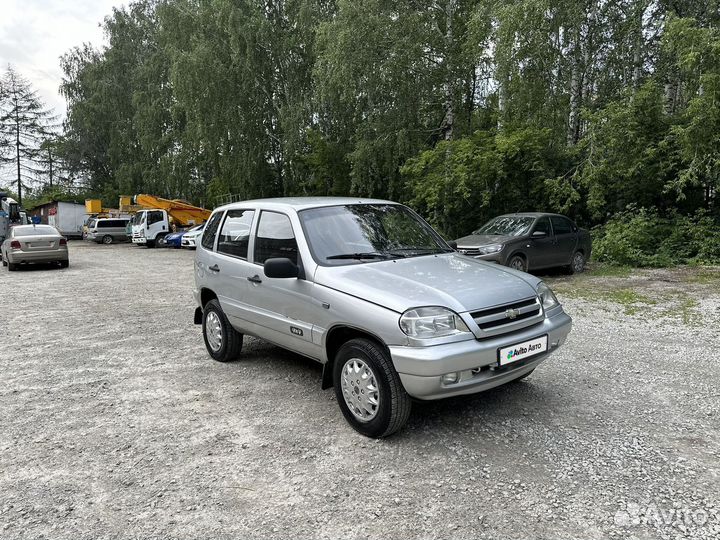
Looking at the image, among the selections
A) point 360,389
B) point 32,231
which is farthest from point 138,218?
point 360,389

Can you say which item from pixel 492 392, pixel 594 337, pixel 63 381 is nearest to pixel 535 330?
pixel 492 392

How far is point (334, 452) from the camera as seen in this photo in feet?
11.6

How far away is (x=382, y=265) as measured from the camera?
4133 millimetres

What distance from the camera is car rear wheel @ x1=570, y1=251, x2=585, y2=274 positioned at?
41.1ft

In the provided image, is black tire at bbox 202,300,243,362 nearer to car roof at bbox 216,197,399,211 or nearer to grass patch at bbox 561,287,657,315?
car roof at bbox 216,197,399,211

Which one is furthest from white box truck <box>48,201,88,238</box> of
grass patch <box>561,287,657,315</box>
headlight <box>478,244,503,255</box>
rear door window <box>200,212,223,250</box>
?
grass patch <box>561,287,657,315</box>

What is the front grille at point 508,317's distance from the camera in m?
3.54

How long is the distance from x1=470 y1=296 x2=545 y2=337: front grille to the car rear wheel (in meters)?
9.33

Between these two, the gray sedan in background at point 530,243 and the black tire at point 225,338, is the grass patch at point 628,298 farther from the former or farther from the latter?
the black tire at point 225,338

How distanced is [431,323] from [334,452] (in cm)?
111

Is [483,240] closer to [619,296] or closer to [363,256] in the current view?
[619,296]

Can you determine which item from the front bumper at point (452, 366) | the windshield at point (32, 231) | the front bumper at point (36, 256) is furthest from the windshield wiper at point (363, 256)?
the windshield at point (32, 231)

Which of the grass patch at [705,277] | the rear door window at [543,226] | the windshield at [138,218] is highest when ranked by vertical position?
the windshield at [138,218]

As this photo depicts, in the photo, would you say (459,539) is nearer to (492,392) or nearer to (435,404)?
(435,404)
